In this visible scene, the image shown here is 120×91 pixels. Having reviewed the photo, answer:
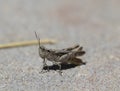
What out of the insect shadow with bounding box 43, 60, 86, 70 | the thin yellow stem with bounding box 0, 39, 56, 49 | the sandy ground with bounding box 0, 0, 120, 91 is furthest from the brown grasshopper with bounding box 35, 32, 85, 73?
the thin yellow stem with bounding box 0, 39, 56, 49

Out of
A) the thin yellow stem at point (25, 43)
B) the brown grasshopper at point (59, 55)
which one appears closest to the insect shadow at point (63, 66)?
the brown grasshopper at point (59, 55)

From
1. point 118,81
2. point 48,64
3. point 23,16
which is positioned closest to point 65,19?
point 23,16

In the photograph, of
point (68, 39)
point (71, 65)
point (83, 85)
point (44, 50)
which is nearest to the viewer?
point (83, 85)

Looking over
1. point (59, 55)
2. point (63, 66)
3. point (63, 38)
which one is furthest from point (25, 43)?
point (59, 55)

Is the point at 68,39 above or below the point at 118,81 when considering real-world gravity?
below

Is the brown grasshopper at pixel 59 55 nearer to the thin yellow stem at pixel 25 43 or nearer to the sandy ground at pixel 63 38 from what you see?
the sandy ground at pixel 63 38

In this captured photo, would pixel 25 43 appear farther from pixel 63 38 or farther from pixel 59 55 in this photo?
pixel 59 55

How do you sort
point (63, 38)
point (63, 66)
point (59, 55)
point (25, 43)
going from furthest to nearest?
1. point (63, 38)
2. point (25, 43)
3. point (63, 66)
4. point (59, 55)

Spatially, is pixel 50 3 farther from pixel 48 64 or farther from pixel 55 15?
pixel 48 64
